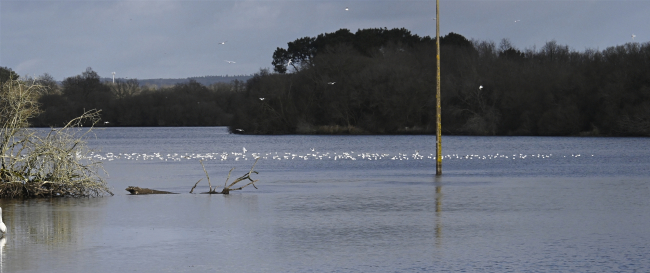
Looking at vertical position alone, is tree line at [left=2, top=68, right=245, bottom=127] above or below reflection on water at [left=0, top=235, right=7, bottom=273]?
above

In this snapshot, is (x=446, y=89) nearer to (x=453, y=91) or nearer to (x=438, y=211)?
(x=453, y=91)

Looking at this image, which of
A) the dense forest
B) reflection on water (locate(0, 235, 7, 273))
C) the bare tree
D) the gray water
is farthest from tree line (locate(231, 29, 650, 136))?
reflection on water (locate(0, 235, 7, 273))

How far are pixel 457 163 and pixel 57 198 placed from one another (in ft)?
70.0

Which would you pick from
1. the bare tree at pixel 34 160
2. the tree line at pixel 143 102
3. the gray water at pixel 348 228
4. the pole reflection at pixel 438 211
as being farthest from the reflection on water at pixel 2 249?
the tree line at pixel 143 102

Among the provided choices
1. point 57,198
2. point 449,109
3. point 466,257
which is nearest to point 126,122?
point 449,109

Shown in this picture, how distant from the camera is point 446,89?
93.2 meters

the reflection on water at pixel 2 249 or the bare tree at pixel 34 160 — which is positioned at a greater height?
the bare tree at pixel 34 160

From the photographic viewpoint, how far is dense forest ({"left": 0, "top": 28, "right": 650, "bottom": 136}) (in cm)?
7769

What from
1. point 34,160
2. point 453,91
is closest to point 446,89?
point 453,91

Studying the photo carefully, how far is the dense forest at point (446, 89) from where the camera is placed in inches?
3059

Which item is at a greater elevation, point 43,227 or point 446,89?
point 446,89

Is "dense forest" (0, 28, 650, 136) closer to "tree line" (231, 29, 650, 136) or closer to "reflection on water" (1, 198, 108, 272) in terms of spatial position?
"tree line" (231, 29, 650, 136)

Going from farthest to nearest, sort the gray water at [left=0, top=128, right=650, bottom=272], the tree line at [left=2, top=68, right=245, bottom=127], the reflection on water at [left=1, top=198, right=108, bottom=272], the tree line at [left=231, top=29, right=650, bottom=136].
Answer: the tree line at [left=2, top=68, right=245, bottom=127] < the tree line at [left=231, top=29, right=650, bottom=136] < the reflection on water at [left=1, top=198, right=108, bottom=272] < the gray water at [left=0, top=128, right=650, bottom=272]

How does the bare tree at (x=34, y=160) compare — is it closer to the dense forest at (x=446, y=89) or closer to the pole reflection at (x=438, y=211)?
the pole reflection at (x=438, y=211)
